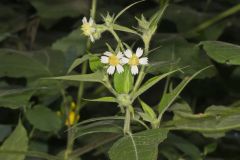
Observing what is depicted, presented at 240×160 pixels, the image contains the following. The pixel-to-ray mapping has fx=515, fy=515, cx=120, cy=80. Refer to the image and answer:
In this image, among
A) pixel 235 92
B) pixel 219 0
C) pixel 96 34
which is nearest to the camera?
pixel 96 34

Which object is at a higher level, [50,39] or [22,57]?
[50,39]

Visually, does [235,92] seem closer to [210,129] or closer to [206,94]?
[206,94]

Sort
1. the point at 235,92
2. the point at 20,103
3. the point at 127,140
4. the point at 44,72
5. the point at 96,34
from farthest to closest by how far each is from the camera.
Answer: the point at 235,92
the point at 44,72
the point at 20,103
the point at 96,34
the point at 127,140

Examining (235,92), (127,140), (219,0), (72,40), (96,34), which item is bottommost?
(127,140)

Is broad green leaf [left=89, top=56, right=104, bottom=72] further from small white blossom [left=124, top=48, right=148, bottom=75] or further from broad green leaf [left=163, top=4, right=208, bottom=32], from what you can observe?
broad green leaf [left=163, top=4, right=208, bottom=32]

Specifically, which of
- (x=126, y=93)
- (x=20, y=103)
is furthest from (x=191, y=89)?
(x=126, y=93)

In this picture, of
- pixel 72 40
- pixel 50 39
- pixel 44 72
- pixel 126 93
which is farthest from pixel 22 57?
pixel 50 39

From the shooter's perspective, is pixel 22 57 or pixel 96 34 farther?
pixel 22 57

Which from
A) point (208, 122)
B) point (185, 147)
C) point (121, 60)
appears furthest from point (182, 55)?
point (121, 60)
